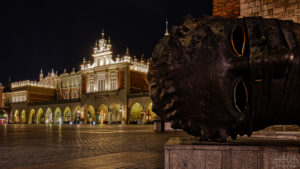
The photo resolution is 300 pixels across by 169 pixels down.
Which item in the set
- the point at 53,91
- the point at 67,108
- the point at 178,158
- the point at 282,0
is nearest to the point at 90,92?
the point at 67,108

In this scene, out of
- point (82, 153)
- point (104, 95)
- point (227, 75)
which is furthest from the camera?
point (104, 95)

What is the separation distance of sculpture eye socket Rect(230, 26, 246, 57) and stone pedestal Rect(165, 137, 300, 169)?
99 cm

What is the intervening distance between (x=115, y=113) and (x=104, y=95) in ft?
13.5

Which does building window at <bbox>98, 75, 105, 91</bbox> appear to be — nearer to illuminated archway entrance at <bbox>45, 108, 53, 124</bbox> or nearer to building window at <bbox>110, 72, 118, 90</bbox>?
building window at <bbox>110, 72, 118, 90</bbox>

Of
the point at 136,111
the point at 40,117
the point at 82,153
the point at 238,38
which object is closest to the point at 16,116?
the point at 40,117

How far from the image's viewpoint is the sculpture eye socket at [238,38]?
2691 mm

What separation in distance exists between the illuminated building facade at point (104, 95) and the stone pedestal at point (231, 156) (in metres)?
35.8

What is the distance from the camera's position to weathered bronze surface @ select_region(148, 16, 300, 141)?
8.22 feet

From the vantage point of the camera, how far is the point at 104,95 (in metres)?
49.0

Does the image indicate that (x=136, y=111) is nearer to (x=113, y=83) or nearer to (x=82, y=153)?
(x=113, y=83)

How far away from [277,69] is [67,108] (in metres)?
57.2

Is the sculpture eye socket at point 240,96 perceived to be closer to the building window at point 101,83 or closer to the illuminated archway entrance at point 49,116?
the building window at point 101,83

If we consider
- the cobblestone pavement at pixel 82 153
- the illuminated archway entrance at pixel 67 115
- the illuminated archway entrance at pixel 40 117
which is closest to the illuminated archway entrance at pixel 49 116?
the illuminated archway entrance at pixel 40 117

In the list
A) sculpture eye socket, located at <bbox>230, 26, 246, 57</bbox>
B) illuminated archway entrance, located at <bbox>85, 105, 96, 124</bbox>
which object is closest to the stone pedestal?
sculpture eye socket, located at <bbox>230, 26, 246, 57</bbox>
